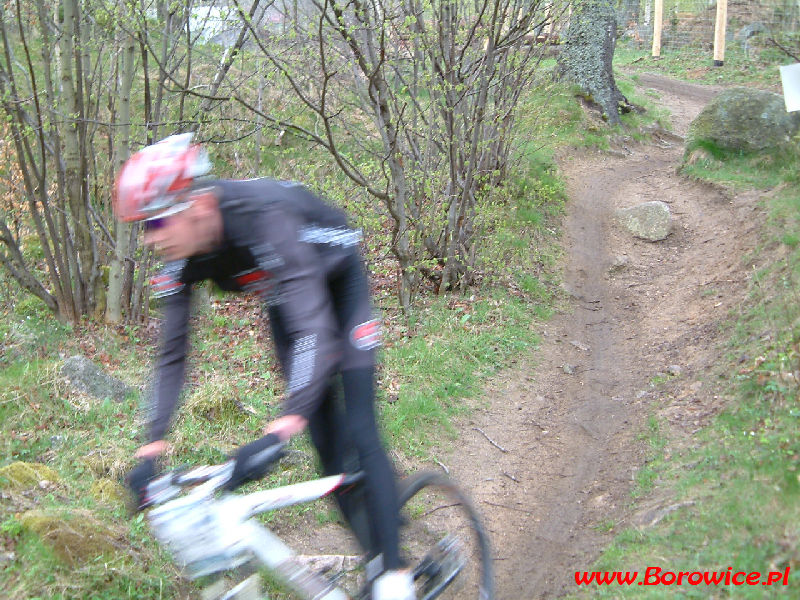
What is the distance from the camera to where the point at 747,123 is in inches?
450

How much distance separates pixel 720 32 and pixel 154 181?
21248mm

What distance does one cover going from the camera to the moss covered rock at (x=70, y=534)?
12.8 feet

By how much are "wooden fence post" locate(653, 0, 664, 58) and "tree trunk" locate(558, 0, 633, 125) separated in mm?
9297

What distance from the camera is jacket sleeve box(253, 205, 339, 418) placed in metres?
2.71

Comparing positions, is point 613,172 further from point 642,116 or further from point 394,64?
point 394,64

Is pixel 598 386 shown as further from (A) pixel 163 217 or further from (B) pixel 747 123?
(B) pixel 747 123

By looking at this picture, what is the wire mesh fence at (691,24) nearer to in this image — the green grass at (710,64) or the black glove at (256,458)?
the green grass at (710,64)

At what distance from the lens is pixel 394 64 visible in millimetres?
8250

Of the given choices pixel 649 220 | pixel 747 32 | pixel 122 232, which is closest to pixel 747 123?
pixel 649 220

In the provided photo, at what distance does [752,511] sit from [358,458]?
2315 millimetres

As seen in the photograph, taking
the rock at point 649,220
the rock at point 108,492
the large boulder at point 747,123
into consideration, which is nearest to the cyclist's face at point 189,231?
the rock at point 108,492

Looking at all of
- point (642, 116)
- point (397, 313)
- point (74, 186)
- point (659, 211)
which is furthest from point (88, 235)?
point (642, 116)

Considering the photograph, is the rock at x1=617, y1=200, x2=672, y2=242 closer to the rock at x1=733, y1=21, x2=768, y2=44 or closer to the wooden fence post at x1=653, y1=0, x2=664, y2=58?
the rock at x1=733, y1=21, x2=768, y2=44

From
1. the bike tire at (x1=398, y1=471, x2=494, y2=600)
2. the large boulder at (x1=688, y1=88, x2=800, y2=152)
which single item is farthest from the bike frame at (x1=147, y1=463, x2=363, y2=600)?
the large boulder at (x1=688, y1=88, x2=800, y2=152)
